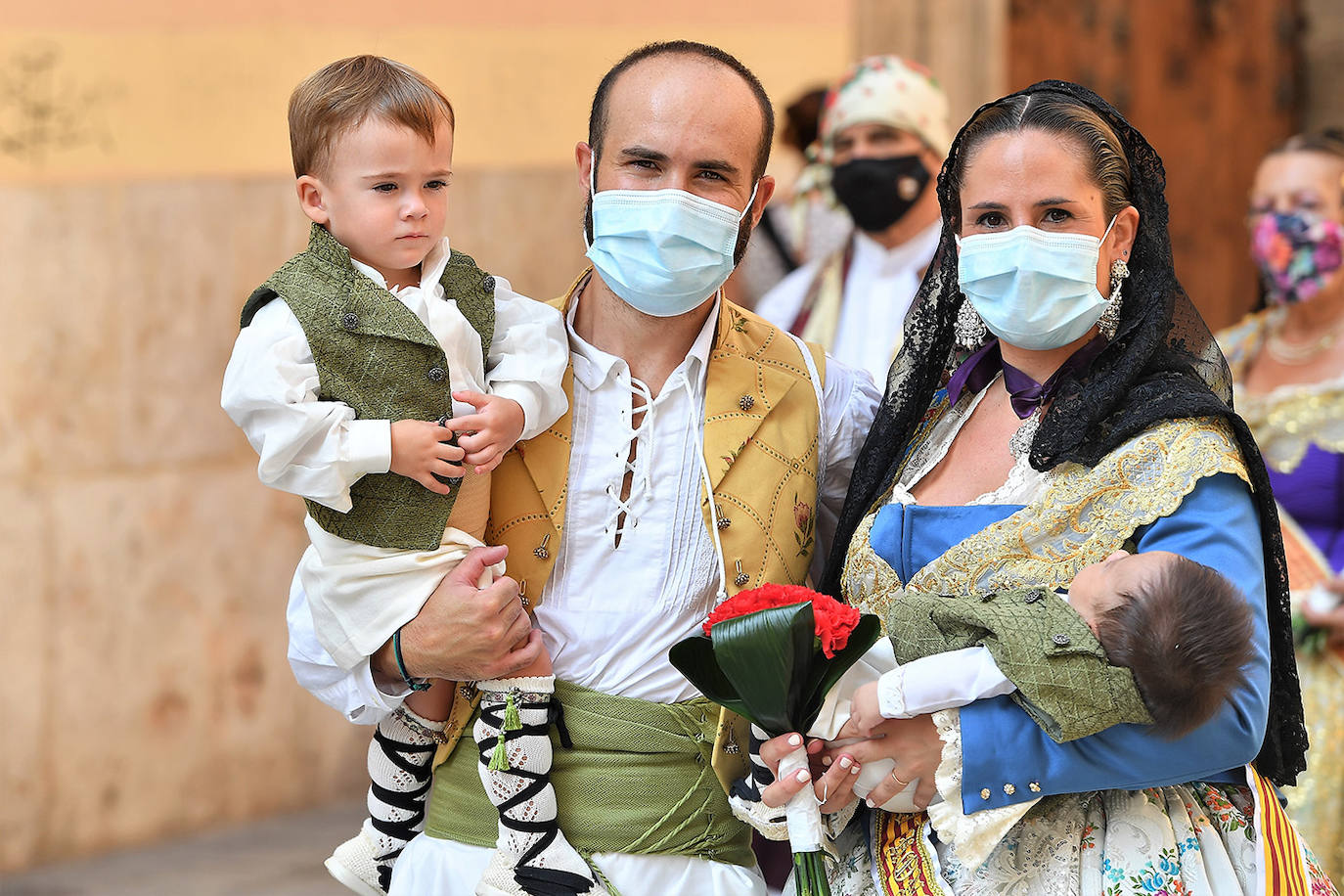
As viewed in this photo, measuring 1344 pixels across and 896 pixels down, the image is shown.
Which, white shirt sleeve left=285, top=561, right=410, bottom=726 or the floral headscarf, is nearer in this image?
white shirt sleeve left=285, top=561, right=410, bottom=726

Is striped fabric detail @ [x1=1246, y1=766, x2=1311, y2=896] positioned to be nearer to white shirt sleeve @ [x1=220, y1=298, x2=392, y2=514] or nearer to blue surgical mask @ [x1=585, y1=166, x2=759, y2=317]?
blue surgical mask @ [x1=585, y1=166, x2=759, y2=317]

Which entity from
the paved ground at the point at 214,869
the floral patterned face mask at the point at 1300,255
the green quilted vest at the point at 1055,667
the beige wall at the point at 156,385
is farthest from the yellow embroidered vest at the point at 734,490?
the beige wall at the point at 156,385

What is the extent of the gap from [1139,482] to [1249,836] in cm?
55

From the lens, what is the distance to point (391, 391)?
229cm

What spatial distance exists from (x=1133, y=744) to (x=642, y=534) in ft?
2.74


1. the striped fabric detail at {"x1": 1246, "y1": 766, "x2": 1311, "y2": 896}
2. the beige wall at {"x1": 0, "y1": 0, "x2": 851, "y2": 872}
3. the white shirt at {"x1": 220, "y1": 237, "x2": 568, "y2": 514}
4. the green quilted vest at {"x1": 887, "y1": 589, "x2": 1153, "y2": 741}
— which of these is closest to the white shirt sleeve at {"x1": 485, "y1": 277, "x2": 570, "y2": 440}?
the white shirt at {"x1": 220, "y1": 237, "x2": 568, "y2": 514}

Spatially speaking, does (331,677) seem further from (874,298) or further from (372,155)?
(874,298)

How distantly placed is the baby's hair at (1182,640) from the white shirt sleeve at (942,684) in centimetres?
16

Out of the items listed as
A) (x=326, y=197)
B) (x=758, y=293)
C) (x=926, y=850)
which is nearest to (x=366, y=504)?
(x=326, y=197)

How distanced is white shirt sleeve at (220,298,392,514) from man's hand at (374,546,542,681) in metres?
0.22

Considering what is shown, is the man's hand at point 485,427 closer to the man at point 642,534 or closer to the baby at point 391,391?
the baby at point 391,391

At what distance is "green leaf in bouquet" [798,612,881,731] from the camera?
2049 mm

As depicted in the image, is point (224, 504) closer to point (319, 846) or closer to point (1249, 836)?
point (319, 846)

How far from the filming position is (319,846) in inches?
207
